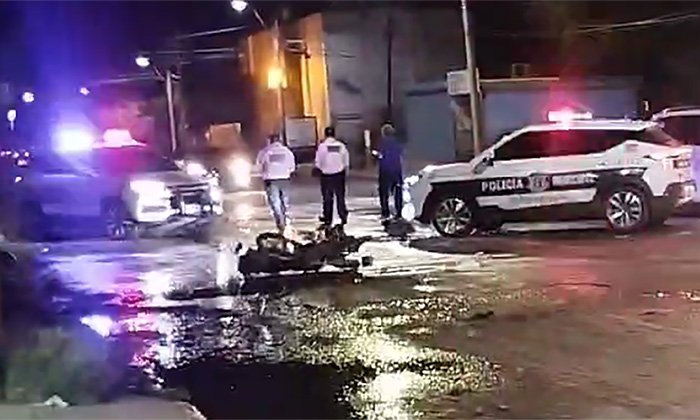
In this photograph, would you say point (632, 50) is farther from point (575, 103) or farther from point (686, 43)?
point (575, 103)

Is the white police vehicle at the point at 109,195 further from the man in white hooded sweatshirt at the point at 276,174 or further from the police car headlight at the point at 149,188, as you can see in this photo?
the man in white hooded sweatshirt at the point at 276,174

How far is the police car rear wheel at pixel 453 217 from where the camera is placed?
19.2 metres

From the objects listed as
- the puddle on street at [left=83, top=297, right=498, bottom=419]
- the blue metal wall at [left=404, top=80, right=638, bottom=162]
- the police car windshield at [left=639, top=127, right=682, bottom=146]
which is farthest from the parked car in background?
the puddle on street at [left=83, top=297, right=498, bottom=419]

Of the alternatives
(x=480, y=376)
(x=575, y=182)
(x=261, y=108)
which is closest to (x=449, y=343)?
(x=480, y=376)

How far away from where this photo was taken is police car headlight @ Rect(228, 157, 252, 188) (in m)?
42.6

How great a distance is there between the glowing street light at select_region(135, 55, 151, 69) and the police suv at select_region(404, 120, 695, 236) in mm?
50690

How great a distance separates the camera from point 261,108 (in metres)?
67.1

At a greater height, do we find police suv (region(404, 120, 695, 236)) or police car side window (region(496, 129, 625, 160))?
police car side window (region(496, 129, 625, 160))

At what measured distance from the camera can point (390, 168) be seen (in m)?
21.8

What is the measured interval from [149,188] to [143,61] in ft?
168

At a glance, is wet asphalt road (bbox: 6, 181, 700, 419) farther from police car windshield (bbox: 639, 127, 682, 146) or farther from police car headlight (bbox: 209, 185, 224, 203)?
police car headlight (bbox: 209, 185, 224, 203)

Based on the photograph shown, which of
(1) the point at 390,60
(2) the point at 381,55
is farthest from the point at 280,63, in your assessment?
(1) the point at 390,60

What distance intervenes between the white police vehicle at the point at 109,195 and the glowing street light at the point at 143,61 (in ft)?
155

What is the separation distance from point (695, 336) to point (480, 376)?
2.19 m
